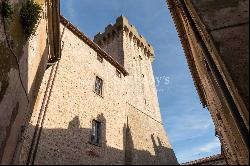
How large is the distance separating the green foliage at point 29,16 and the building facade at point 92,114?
392 centimetres

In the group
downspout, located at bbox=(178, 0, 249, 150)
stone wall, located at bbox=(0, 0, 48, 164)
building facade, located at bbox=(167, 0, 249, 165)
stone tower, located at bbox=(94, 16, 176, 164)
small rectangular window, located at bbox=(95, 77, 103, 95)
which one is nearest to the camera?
downspout, located at bbox=(178, 0, 249, 150)

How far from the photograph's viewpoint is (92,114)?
13680 mm

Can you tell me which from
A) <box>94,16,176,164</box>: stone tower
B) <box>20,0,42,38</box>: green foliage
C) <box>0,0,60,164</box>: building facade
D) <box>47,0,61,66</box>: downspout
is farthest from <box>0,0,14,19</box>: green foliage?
<box>94,16,176,164</box>: stone tower

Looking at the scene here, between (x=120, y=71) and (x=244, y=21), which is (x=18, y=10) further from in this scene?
(x=120, y=71)

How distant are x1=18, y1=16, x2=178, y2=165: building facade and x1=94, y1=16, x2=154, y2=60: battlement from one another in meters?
2.00

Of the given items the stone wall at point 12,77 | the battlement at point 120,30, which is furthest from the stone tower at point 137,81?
the stone wall at point 12,77

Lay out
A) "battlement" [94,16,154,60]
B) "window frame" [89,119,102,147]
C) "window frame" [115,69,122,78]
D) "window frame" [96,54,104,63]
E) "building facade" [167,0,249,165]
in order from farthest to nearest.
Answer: "battlement" [94,16,154,60] < "window frame" [115,69,122,78] < "window frame" [96,54,104,63] < "window frame" [89,119,102,147] < "building facade" [167,0,249,165]

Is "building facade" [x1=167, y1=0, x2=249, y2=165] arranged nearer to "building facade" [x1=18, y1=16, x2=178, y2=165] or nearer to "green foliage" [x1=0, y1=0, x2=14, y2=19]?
"green foliage" [x1=0, y1=0, x2=14, y2=19]

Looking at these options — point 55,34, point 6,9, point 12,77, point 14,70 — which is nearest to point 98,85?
point 55,34

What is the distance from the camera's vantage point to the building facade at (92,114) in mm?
10434

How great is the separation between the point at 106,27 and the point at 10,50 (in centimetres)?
2050

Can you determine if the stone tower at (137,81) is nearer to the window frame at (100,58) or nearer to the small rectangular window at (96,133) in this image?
the small rectangular window at (96,133)

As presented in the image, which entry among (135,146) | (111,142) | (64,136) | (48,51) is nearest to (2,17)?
(48,51)

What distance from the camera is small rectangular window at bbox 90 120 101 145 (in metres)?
13.0
